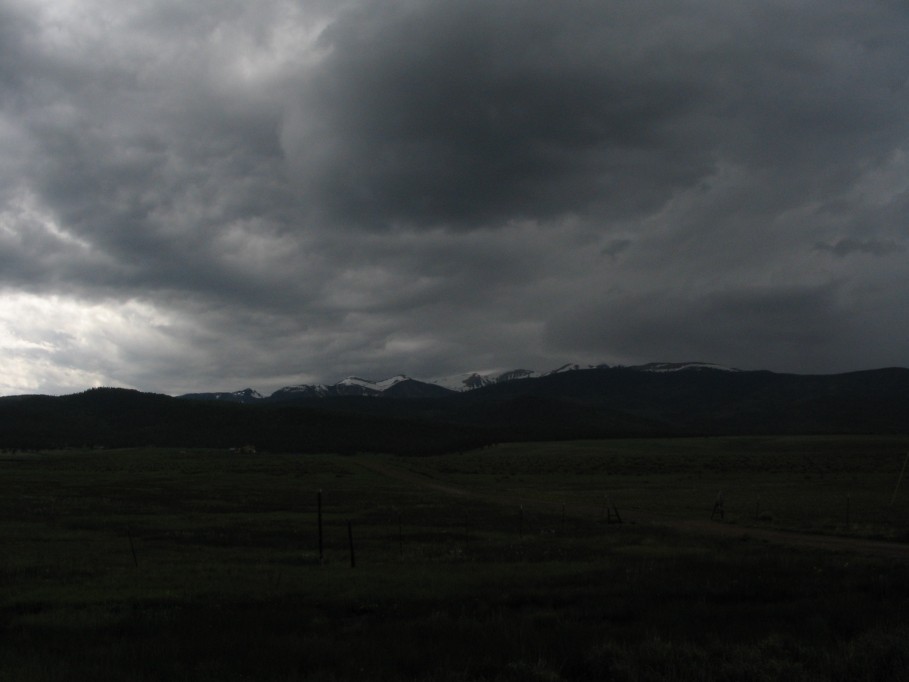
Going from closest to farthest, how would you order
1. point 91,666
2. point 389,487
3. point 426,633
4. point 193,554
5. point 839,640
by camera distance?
1. point 91,666
2. point 839,640
3. point 426,633
4. point 193,554
5. point 389,487

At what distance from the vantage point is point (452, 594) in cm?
1596

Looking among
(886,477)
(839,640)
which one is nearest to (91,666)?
(839,640)

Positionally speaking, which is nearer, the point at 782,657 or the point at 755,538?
the point at 782,657

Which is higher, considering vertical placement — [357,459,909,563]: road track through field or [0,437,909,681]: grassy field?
[0,437,909,681]: grassy field

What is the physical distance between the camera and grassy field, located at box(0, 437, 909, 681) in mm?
10414

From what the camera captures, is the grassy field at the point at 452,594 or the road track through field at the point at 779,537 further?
the road track through field at the point at 779,537

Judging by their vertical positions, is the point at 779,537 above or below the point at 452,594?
below

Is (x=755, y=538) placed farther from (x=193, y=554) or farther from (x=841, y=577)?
(x=193, y=554)

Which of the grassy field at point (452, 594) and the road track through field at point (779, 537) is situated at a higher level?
the grassy field at point (452, 594)

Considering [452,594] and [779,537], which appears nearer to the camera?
[452,594]

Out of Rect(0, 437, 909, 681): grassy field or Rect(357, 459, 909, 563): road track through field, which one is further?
Rect(357, 459, 909, 563): road track through field

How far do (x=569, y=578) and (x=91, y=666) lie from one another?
11382 millimetres

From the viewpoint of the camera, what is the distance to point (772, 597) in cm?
1552

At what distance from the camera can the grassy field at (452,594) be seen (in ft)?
34.2
